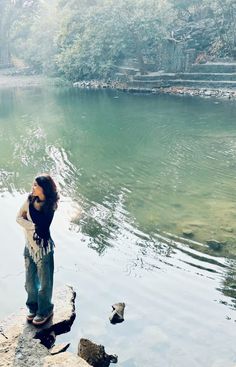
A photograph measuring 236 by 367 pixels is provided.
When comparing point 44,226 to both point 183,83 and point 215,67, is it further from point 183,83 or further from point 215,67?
point 183,83

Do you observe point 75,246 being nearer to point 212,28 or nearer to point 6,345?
point 6,345

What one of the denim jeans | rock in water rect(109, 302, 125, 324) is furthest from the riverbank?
the denim jeans

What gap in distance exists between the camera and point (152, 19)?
101 feet

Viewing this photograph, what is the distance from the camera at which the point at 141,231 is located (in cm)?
916

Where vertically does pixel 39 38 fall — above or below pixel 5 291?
above


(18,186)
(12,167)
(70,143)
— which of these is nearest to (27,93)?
(70,143)

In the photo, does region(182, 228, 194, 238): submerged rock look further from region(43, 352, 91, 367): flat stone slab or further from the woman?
region(43, 352, 91, 367): flat stone slab

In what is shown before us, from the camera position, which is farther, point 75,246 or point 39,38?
point 39,38

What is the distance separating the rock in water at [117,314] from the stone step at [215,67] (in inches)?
977

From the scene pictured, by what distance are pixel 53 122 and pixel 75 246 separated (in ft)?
48.0

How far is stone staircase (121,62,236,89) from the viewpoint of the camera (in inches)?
1112

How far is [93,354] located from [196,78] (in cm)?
2704

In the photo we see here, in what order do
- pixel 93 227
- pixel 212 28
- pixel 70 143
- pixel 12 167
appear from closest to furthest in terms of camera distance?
pixel 93 227, pixel 12 167, pixel 70 143, pixel 212 28

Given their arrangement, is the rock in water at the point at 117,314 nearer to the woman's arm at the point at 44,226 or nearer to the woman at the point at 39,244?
the woman at the point at 39,244
